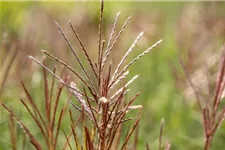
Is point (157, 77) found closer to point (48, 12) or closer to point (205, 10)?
point (205, 10)

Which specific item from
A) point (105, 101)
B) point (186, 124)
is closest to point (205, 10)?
point (186, 124)

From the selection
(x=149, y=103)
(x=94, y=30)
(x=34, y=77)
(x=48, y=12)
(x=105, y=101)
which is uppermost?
(x=48, y=12)

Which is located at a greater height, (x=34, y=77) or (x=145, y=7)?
(x=145, y=7)

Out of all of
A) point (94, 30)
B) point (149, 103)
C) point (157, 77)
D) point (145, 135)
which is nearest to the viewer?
point (145, 135)

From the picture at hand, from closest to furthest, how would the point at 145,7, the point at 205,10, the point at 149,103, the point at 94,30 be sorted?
1. the point at 149,103
2. the point at 94,30
3. the point at 205,10
4. the point at 145,7

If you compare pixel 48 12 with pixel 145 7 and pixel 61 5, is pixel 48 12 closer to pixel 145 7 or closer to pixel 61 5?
pixel 61 5

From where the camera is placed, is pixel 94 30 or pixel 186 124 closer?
pixel 186 124
